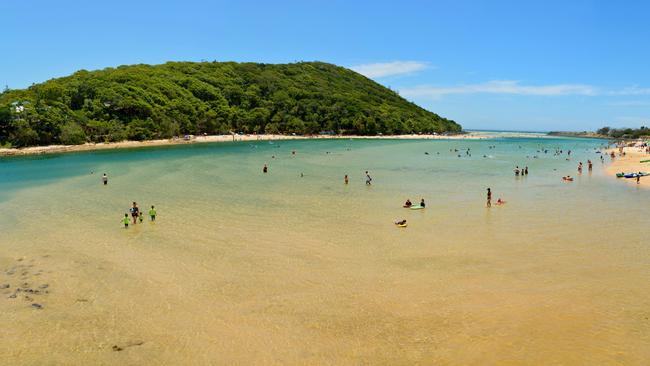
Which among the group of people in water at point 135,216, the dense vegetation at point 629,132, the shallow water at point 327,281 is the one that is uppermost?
the dense vegetation at point 629,132

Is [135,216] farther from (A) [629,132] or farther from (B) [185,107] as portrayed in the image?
(A) [629,132]

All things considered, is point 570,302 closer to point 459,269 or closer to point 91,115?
point 459,269

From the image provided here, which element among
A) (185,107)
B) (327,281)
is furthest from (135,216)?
(185,107)

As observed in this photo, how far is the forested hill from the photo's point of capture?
83094 mm

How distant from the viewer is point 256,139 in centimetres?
12462

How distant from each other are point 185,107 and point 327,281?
367ft

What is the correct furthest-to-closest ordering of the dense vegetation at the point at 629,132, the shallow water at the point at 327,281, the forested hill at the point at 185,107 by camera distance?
1. the dense vegetation at the point at 629,132
2. the forested hill at the point at 185,107
3. the shallow water at the point at 327,281

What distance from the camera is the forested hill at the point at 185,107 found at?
273ft

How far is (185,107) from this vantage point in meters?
118

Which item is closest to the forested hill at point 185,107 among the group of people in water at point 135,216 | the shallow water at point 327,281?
the shallow water at point 327,281

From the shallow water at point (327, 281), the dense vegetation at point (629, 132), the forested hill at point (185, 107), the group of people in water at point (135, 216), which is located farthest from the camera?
the dense vegetation at point (629, 132)

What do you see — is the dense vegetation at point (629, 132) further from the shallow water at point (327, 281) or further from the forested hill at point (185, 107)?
the shallow water at point (327, 281)

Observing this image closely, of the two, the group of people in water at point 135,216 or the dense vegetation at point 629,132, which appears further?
the dense vegetation at point 629,132

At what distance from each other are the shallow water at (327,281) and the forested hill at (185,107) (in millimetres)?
60367
